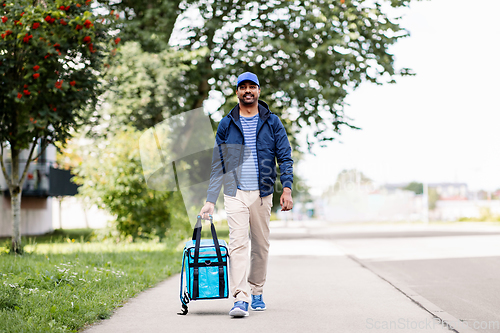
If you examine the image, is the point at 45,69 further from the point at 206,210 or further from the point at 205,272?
the point at 205,272

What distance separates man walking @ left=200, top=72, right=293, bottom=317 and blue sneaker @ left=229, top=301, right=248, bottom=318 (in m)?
0.23

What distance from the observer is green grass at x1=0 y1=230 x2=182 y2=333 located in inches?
189

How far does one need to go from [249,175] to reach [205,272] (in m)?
1.01

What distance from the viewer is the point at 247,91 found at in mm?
5594

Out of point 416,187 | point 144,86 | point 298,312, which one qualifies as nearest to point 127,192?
point 144,86

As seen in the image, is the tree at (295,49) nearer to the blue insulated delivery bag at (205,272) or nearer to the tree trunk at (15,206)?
the tree trunk at (15,206)

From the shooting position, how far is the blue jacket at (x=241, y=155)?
5578mm

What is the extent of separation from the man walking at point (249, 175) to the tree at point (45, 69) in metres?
5.59

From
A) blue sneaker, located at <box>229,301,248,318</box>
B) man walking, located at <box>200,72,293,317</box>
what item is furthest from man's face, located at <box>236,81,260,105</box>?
blue sneaker, located at <box>229,301,248,318</box>

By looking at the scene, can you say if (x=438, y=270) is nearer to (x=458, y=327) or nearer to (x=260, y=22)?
(x=458, y=327)

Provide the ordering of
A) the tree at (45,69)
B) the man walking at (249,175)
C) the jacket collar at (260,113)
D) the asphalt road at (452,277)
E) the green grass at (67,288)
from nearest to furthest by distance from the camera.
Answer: the green grass at (67,288)
the man walking at (249,175)
the jacket collar at (260,113)
the asphalt road at (452,277)
the tree at (45,69)

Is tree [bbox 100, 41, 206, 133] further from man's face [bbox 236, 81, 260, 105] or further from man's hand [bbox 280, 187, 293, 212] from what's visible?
man's hand [bbox 280, 187, 293, 212]

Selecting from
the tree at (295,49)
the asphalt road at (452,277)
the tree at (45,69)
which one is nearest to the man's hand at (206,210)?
the asphalt road at (452,277)

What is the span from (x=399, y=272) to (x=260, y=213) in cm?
476
